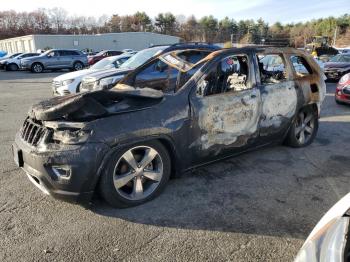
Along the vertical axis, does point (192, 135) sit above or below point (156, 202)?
above

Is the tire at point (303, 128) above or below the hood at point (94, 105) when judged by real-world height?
below

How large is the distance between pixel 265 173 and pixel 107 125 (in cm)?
233

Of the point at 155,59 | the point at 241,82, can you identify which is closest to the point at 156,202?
the point at 241,82

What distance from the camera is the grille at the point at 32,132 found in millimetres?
3436

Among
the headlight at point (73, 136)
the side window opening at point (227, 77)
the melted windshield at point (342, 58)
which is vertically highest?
the side window opening at point (227, 77)

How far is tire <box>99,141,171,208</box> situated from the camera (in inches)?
135

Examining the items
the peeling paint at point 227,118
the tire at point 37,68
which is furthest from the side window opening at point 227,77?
the tire at point 37,68

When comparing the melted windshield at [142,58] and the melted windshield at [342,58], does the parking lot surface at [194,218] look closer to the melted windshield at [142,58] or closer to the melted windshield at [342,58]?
the melted windshield at [142,58]

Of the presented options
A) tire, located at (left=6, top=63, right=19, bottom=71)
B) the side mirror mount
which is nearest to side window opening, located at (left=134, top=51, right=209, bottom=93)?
the side mirror mount

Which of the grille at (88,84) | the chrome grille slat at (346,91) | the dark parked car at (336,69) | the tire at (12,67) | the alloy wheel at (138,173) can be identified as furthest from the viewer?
the tire at (12,67)

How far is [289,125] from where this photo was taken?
5266mm

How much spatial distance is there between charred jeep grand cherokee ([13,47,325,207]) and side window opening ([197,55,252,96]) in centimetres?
1

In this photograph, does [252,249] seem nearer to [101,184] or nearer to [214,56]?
[101,184]

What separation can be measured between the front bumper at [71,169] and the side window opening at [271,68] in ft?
8.59
